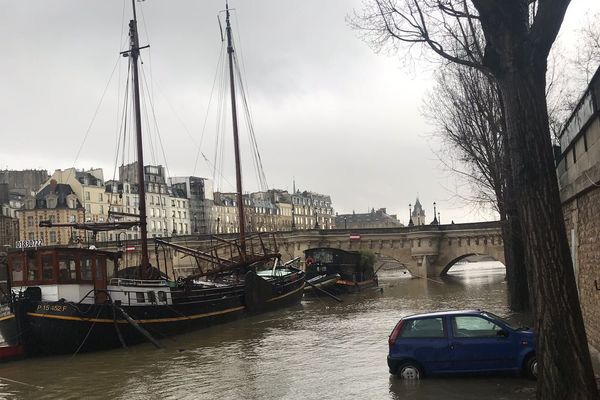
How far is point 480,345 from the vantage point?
480 inches

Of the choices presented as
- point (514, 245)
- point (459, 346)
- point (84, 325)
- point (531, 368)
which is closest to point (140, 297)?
point (84, 325)

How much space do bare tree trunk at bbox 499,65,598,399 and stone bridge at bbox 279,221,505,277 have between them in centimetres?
4672

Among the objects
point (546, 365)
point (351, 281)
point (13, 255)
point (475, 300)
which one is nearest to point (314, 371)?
point (546, 365)

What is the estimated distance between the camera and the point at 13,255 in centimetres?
2464

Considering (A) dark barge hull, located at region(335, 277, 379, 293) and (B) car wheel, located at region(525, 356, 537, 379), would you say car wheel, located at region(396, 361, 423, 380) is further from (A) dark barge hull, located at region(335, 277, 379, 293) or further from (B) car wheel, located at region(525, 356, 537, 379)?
A: (A) dark barge hull, located at region(335, 277, 379, 293)

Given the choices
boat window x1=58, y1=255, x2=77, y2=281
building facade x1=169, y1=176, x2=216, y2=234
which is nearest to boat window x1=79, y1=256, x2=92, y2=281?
boat window x1=58, y1=255, x2=77, y2=281

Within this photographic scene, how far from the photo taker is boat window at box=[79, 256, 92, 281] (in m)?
24.6

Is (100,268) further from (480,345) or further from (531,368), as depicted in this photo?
(531,368)

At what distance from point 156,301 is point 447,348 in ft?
56.8

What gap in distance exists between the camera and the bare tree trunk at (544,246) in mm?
7301

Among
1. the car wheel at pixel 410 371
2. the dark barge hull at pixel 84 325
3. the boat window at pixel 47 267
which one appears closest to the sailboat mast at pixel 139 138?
the dark barge hull at pixel 84 325

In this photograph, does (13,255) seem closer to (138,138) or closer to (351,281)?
(138,138)

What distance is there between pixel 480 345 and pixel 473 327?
368 mm

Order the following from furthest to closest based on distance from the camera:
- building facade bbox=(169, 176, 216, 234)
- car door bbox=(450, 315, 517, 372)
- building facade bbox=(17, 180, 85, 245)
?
building facade bbox=(169, 176, 216, 234)
building facade bbox=(17, 180, 85, 245)
car door bbox=(450, 315, 517, 372)
